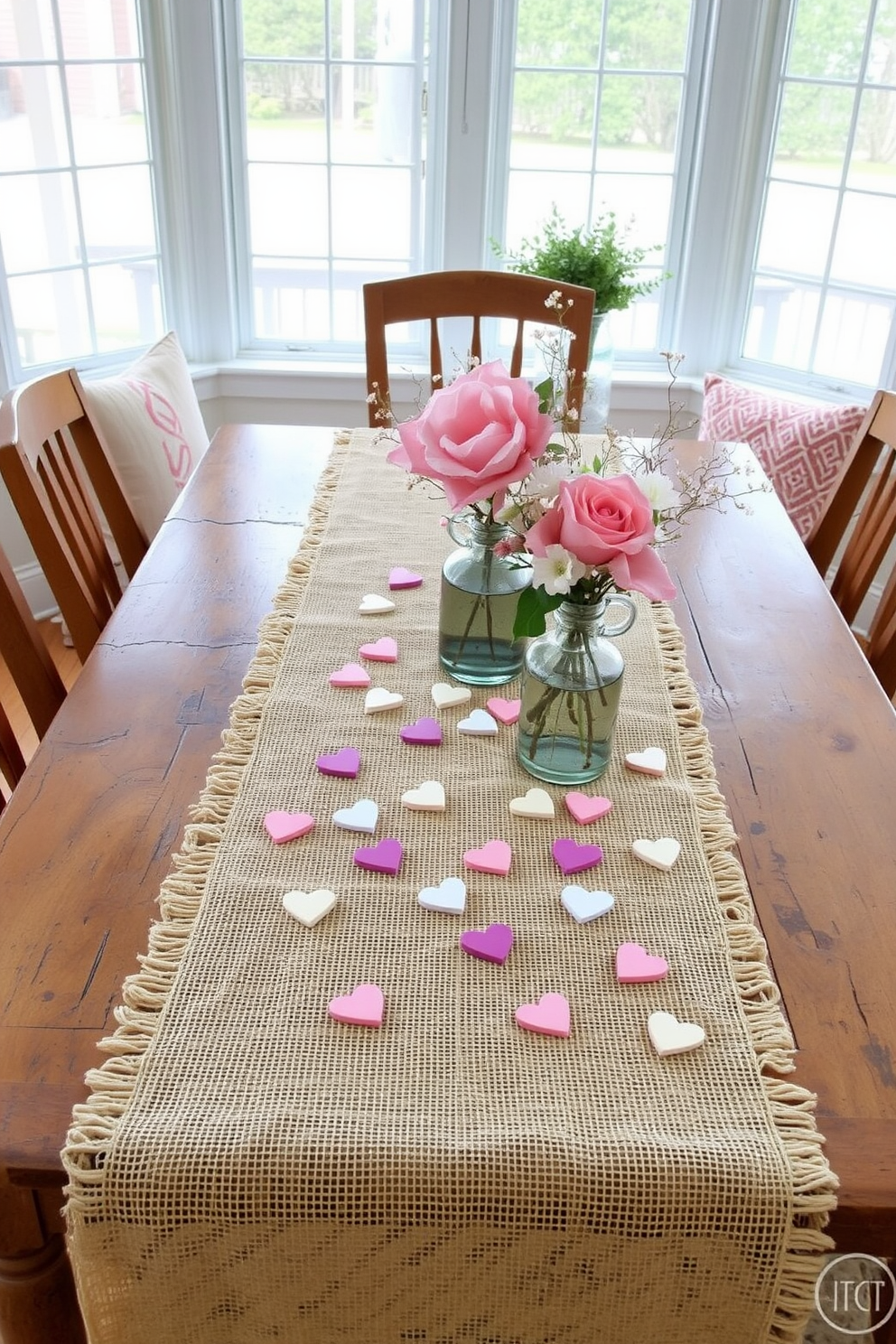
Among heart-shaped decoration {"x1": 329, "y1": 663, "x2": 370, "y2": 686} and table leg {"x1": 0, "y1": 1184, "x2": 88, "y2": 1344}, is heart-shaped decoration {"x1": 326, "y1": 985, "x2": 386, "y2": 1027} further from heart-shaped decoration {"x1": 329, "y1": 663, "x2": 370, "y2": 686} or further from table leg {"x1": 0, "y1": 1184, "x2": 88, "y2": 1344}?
heart-shaped decoration {"x1": 329, "y1": 663, "x2": 370, "y2": 686}

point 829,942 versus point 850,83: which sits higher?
point 850,83

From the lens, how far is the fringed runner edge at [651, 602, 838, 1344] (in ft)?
2.44

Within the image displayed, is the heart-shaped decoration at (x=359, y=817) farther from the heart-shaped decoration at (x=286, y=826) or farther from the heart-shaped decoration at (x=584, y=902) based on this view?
the heart-shaped decoration at (x=584, y=902)

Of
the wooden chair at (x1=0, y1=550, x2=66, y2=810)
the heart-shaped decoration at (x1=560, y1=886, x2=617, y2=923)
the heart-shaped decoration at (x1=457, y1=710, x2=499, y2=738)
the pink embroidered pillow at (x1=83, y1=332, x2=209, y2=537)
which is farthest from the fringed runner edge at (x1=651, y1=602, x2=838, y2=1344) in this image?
the pink embroidered pillow at (x1=83, y1=332, x2=209, y2=537)

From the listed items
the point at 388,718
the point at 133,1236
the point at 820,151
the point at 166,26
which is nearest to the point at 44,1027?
the point at 133,1236

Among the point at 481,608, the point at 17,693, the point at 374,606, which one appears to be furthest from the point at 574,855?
the point at 17,693

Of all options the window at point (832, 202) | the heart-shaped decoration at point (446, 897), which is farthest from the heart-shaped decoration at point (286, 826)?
the window at point (832, 202)

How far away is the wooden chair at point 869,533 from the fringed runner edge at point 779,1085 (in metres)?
0.67

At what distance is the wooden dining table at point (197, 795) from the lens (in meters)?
0.81

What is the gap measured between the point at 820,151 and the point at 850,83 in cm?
17

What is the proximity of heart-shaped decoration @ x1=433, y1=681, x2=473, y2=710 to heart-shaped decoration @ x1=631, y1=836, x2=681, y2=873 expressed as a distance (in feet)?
0.93

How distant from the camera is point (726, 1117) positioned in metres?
0.78

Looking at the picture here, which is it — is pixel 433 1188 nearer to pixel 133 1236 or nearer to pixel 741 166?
pixel 133 1236

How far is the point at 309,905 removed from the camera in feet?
3.08
